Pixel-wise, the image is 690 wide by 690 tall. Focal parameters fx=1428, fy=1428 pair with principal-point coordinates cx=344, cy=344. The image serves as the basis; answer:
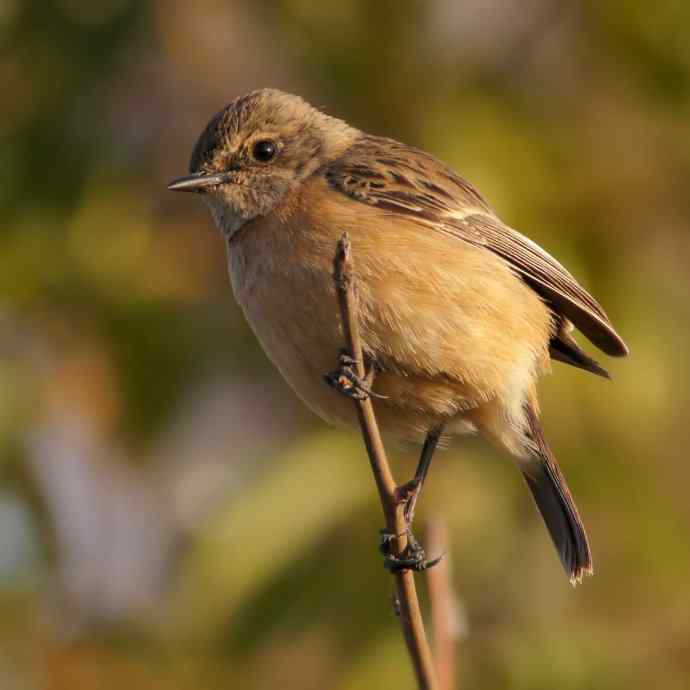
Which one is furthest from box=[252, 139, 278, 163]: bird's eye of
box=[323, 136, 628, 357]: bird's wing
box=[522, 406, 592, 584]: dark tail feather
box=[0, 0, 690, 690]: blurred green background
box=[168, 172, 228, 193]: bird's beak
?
box=[522, 406, 592, 584]: dark tail feather

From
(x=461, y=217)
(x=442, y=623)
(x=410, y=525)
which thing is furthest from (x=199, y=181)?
(x=442, y=623)

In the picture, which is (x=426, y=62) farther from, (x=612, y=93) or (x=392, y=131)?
(x=612, y=93)

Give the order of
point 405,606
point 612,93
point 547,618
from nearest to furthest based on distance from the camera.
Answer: point 405,606 → point 547,618 → point 612,93

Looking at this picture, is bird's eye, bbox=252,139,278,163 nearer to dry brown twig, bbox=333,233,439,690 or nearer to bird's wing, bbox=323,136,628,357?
bird's wing, bbox=323,136,628,357

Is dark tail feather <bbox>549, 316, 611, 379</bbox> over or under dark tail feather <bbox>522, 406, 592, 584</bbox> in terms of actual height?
over

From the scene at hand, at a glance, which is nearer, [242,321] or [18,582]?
[18,582]

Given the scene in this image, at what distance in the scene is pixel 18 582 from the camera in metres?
7.14

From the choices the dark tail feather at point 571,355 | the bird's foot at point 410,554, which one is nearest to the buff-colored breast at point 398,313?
the dark tail feather at point 571,355

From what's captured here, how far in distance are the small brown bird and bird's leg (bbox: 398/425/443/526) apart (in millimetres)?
13

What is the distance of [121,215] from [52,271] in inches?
21.4

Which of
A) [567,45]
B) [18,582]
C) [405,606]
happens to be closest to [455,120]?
[567,45]

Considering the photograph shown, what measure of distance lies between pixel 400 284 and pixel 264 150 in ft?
4.32

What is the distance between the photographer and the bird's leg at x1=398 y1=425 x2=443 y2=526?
6.00m

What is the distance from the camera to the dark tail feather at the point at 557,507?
6289 millimetres
